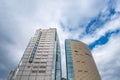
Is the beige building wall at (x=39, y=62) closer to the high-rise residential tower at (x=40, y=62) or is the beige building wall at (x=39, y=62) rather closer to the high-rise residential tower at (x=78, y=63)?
the high-rise residential tower at (x=40, y=62)

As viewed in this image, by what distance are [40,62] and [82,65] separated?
22797mm

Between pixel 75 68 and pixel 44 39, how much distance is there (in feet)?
99.2

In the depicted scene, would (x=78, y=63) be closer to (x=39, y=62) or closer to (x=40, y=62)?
→ (x=40, y=62)

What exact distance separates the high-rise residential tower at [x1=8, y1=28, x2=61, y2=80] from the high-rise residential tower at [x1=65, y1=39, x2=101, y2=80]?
6308mm

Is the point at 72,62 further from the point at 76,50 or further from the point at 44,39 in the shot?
the point at 44,39

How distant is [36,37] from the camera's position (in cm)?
9588

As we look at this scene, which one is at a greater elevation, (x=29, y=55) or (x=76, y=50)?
(x=76, y=50)

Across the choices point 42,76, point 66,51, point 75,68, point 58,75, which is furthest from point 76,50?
point 42,76

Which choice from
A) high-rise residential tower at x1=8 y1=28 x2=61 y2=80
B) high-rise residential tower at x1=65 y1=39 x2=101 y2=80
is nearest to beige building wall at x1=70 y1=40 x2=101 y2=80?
high-rise residential tower at x1=65 y1=39 x2=101 y2=80

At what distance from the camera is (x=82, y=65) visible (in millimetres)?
77375

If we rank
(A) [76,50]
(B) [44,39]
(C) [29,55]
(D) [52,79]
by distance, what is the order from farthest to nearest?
(B) [44,39] < (A) [76,50] < (C) [29,55] < (D) [52,79]

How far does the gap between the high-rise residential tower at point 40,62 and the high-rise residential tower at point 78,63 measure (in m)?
6.31

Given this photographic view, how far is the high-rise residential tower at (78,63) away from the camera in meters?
71.9

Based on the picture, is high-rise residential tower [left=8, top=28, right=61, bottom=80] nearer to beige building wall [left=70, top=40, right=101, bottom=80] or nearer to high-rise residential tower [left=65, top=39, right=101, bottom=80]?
high-rise residential tower [left=65, top=39, right=101, bottom=80]
